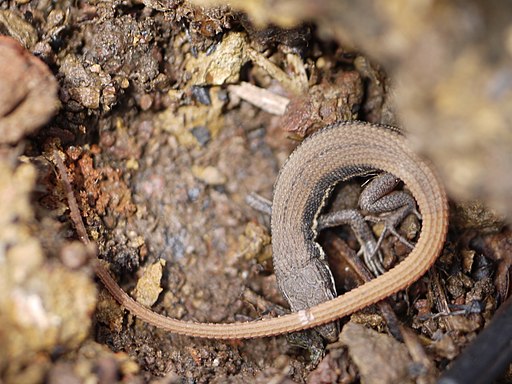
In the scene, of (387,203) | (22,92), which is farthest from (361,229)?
(22,92)

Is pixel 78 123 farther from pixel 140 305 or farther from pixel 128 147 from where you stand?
pixel 140 305

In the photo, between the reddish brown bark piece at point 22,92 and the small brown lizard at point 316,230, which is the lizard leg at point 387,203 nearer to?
the small brown lizard at point 316,230

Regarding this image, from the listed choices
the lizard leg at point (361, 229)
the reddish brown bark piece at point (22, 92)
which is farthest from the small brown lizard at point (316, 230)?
the reddish brown bark piece at point (22, 92)

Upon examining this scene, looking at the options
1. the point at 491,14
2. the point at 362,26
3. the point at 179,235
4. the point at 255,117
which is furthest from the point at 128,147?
the point at 491,14

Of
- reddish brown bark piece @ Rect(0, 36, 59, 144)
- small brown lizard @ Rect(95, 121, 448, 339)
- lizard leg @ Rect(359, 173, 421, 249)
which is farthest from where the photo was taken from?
lizard leg @ Rect(359, 173, 421, 249)

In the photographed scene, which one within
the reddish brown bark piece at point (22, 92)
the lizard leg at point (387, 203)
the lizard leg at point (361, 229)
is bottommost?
the lizard leg at point (361, 229)

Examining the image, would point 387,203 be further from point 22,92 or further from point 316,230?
point 22,92

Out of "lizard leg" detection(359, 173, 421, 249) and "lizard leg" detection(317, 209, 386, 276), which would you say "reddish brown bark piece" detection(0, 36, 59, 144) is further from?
"lizard leg" detection(359, 173, 421, 249)

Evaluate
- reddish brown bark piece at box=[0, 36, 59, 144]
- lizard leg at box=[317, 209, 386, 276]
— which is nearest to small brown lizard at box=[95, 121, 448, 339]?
lizard leg at box=[317, 209, 386, 276]
